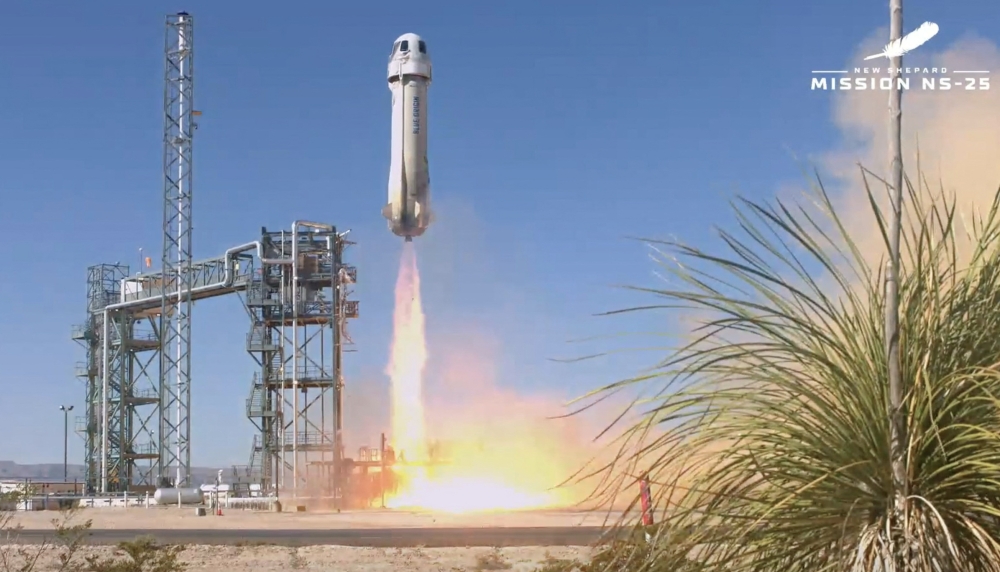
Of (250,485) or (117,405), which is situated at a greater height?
(117,405)

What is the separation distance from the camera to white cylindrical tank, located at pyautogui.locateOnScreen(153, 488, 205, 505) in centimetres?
6050

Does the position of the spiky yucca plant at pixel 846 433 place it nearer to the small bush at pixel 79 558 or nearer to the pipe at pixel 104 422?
the small bush at pixel 79 558

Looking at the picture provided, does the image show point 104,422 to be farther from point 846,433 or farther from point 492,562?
point 846,433

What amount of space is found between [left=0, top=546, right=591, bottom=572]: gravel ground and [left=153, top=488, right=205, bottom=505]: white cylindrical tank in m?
30.5

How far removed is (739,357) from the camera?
5309 mm

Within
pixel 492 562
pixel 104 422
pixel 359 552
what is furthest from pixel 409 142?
pixel 104 422

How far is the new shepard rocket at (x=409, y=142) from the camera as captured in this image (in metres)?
50.4

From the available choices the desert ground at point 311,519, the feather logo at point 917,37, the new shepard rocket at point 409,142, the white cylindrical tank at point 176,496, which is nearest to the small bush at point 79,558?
the desert ground at point 311,519

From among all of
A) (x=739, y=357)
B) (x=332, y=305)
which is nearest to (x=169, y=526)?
(x=332, y=305)

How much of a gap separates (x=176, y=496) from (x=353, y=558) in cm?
3581

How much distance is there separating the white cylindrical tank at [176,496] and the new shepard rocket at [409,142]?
20993 millimetres

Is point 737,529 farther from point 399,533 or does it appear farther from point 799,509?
point 399,533

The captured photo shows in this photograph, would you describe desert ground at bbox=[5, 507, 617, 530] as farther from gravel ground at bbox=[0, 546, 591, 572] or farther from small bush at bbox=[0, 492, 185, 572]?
small bush at bbox=[0, 492, 185, 572]

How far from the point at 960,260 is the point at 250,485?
207 ft
